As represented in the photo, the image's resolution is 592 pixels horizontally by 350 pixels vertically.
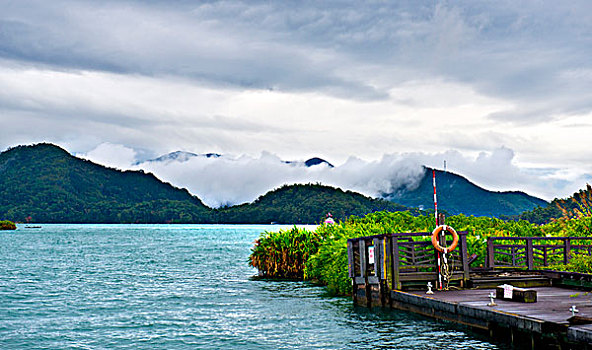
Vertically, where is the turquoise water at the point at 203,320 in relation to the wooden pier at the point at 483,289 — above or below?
below

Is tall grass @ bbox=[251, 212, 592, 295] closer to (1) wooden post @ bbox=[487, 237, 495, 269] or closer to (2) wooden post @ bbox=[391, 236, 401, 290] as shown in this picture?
(1) wooden post @ bbox=[487, 237, 495, 269]

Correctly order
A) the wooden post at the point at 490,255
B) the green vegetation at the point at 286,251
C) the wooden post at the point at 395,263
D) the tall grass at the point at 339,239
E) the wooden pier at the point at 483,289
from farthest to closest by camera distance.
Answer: the green vegetation at the point at 286,251
the tall grass at the point at 339,239
the wooden post at the point at 490,255
the wooden post at the point at 395,263
the wooden pier at the point at 483,289

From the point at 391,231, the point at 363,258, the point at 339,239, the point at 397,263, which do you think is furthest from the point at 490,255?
the point at 339,239

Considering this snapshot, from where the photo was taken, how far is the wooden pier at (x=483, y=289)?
607 inches

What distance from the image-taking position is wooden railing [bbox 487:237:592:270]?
26.9 m

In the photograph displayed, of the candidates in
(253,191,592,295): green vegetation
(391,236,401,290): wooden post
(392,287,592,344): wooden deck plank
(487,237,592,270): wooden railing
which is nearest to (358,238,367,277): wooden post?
(253,191,592,295): green vegetation

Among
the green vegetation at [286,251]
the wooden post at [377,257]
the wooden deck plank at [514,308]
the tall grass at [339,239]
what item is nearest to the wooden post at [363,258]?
the wooden post at [377,257]

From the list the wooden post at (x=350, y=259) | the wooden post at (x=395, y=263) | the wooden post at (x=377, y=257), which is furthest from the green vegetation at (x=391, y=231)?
the wooden post at (x=395, y=263)

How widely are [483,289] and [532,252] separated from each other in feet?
16.9

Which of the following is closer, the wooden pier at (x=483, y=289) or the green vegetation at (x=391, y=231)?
the wooden pier at (x=483, y=289)

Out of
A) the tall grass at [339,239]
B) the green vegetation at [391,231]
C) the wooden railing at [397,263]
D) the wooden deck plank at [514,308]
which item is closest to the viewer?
the wooden deck plank at [514,308]

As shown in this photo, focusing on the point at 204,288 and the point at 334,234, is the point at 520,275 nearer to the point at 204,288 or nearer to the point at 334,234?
the point at 334,234

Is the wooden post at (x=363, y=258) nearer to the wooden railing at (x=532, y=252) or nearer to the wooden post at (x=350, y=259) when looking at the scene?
the wooden post at (x=350, y=259)

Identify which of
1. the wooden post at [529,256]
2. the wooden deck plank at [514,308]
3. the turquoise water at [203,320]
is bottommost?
the turquoise water at [203,320]
